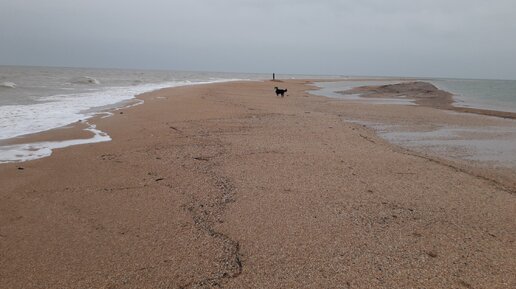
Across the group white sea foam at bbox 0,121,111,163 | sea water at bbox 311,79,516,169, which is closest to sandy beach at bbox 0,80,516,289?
white sea foam at bbox 0,121,111,163

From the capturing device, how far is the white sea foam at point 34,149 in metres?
5.98

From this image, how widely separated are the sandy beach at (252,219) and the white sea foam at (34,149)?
0.34 metres

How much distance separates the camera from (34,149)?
6617mm

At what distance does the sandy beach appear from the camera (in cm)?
275

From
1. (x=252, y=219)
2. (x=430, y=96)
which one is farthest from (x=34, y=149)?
(x=430, y=96)

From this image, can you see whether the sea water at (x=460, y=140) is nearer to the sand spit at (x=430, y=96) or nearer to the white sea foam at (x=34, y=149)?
the sand spit at (x=430, y=96)

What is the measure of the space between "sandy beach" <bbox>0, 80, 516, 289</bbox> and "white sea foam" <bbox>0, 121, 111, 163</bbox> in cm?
34

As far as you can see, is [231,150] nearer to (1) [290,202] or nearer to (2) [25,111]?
(1) [290,202]

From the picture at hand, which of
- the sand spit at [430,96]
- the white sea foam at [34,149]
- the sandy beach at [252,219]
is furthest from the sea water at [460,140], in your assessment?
the white sea foam at [34,149]

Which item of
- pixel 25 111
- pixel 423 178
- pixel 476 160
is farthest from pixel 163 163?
pixel 25 111

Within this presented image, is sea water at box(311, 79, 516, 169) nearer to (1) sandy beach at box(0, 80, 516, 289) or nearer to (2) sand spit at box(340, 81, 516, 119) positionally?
(1) sandy beach at box(0, 80, 516, 289)

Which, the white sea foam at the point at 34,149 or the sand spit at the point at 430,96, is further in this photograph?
the sand spit at the point at 430,96

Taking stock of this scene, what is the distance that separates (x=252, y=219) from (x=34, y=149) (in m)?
5.29

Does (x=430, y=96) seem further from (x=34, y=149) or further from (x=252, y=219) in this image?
(x=34, y=149)
